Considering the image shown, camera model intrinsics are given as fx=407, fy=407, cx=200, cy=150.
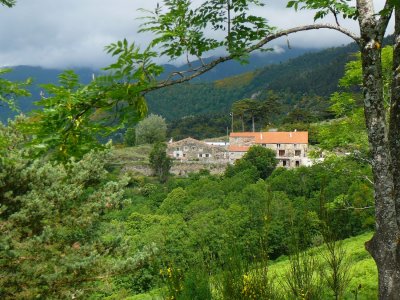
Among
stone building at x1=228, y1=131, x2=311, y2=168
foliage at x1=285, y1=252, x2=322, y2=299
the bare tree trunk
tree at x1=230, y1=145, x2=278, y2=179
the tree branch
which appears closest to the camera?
the tree branch

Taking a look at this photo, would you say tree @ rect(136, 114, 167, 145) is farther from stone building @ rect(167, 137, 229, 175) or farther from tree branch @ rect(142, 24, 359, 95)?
tree branch @ rect(142, 24, 359, 95)

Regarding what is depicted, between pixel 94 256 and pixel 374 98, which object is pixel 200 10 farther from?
pixel 94 256

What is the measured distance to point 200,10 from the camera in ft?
11.2

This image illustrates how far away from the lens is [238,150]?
208 ft

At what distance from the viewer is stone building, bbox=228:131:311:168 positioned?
5834cm

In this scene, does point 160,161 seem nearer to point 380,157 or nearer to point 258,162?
point 258,162

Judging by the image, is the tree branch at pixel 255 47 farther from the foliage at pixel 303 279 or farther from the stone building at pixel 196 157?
the stone building at pixel 196 157

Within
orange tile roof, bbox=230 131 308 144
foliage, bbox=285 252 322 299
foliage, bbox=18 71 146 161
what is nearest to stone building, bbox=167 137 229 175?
orange tile roof, bbox=230 131 308 144

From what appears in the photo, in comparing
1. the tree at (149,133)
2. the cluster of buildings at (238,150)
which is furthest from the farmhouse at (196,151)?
the tree at (149,133)

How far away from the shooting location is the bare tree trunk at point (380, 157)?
3139 mm

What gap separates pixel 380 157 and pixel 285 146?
188ft

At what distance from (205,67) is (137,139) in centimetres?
7915

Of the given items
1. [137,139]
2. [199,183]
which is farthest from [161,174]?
[137,139]

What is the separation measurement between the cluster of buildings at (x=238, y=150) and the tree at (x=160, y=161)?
256 cm
